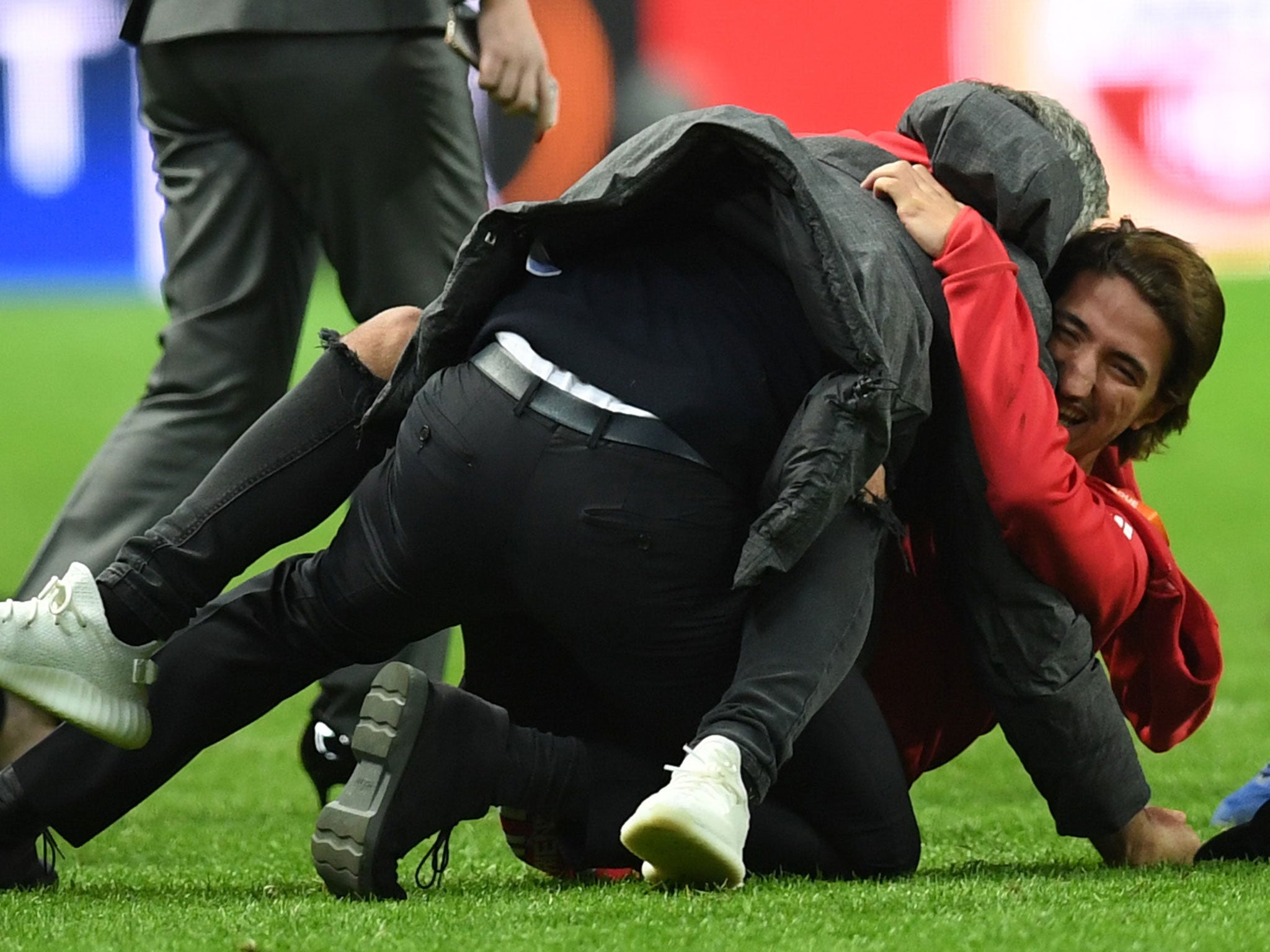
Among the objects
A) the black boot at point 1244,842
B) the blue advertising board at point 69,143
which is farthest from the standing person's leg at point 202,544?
the blue advertising board at point 69,143

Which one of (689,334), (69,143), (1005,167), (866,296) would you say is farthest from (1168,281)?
(69,143)

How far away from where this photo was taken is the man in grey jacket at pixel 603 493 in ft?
6.03

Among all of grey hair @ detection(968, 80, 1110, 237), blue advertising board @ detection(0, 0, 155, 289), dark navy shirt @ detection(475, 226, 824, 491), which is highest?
grey hair @ detection(968, 80, 1110, 237)

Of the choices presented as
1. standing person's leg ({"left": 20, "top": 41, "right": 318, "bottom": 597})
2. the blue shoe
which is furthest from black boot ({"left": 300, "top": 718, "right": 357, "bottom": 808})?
the blue shoe

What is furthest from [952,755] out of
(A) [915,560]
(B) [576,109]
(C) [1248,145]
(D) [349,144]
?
(C) [1248,145]

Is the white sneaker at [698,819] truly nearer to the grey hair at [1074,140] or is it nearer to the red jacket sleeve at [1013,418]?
the red jacket sleeve at [1013,418]

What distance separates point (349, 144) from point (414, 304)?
0.23 metres

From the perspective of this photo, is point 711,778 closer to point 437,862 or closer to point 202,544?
point 437,862

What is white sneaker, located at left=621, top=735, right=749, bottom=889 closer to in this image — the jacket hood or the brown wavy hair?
the jacket hood

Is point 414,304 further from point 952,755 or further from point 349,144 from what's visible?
point 952,755

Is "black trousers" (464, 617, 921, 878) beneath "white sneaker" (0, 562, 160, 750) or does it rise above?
beneath

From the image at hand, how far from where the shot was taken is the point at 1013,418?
196 centimetres

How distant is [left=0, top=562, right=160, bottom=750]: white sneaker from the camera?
1.95 m

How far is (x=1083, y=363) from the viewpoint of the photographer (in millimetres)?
2170
